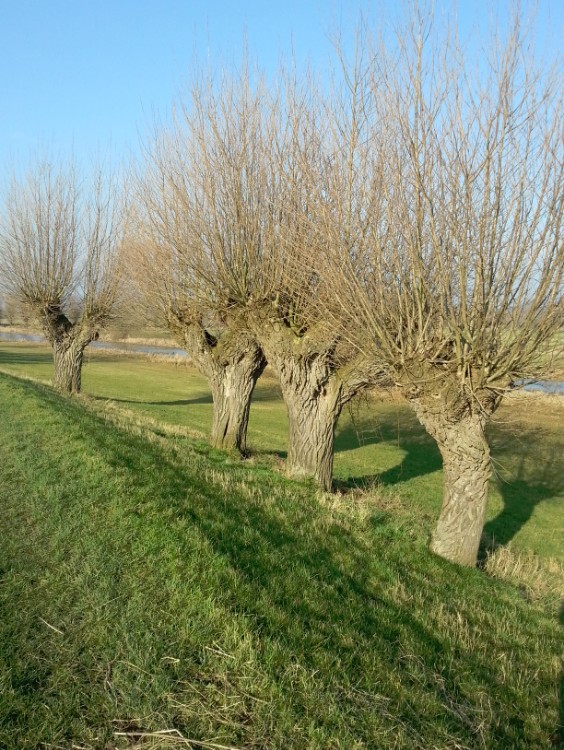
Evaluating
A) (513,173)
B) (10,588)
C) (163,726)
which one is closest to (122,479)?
(10,588)

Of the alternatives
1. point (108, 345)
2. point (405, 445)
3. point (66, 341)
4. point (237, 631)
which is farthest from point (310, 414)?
point (108, 345)

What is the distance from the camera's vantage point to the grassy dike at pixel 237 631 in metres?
3.14

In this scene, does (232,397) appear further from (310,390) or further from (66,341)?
(66,341)

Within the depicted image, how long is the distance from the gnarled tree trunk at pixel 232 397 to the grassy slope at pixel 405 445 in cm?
160

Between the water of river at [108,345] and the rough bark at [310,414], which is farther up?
the rough bark at [310,414]

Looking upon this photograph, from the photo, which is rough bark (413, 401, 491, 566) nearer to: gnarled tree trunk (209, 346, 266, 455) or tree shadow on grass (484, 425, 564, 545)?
tree shadow on grass (484, 425, 564, 545)

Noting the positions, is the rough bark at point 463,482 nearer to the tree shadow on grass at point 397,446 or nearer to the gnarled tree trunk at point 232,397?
the tree shadow on grass at point 397,446

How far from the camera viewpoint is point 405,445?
26469 millimetres

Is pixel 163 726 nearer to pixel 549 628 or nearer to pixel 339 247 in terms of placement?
pixel 549 628

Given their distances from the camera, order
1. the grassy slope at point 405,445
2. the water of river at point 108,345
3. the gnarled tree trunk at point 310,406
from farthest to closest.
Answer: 1. the water of river at point 108,345
2. the grassy slope at point 405,445
3. the gnarled tree trunk at point 310,406

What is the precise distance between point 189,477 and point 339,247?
412 centimetres

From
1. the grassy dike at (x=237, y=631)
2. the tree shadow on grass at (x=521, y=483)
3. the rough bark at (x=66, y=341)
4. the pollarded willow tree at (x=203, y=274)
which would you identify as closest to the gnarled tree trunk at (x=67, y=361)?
the rough bark at (x=66, y=341)

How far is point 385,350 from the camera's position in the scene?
774cm

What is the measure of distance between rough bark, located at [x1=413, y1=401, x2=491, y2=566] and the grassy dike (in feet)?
1.48
